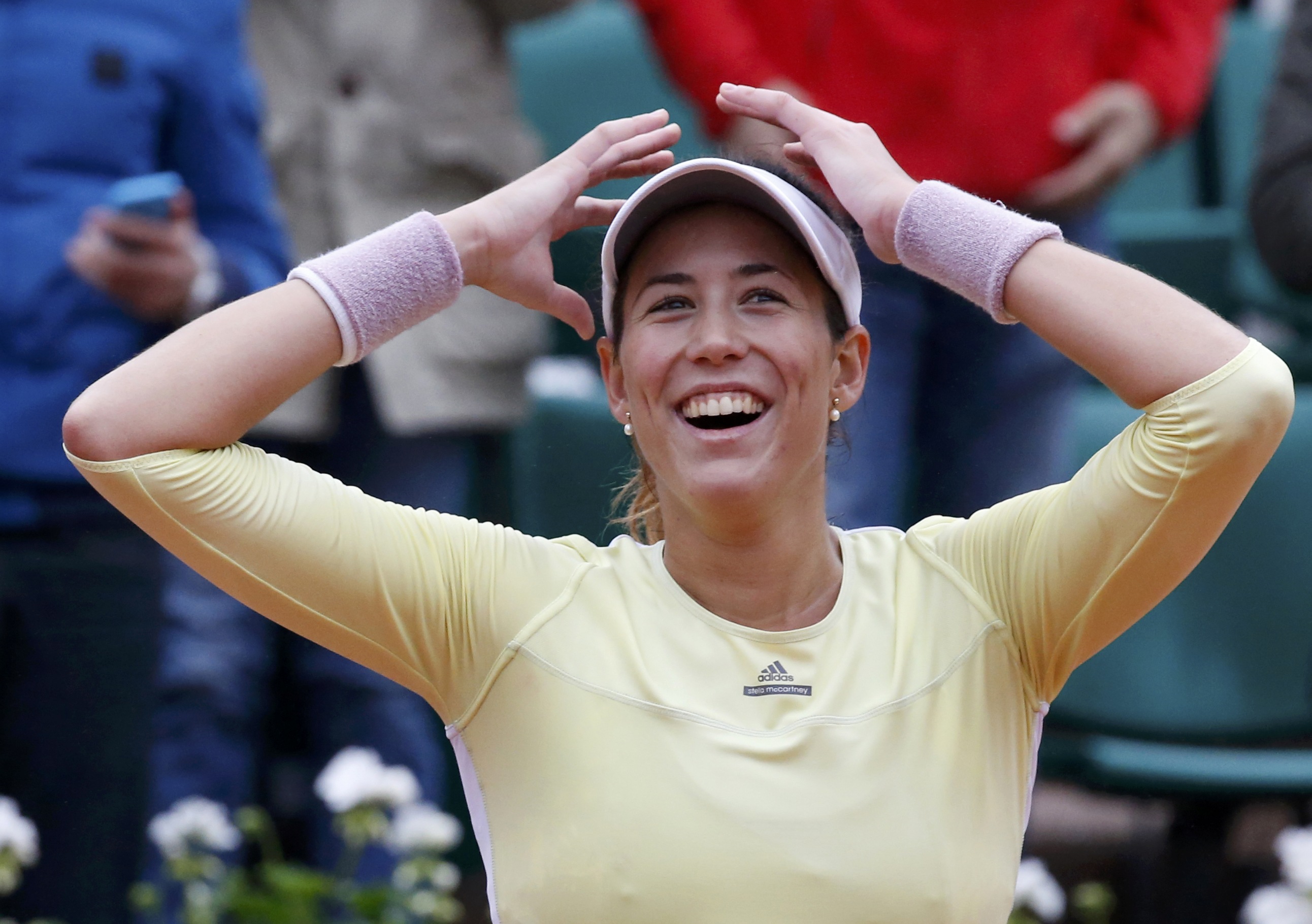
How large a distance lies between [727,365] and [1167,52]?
1.88m

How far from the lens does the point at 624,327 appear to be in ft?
6.72

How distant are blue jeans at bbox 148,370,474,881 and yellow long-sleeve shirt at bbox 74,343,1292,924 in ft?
4.93

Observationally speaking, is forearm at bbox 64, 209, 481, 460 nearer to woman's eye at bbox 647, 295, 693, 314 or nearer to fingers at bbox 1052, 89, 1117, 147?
woman's eye at bbox 647, 295, 693, 314

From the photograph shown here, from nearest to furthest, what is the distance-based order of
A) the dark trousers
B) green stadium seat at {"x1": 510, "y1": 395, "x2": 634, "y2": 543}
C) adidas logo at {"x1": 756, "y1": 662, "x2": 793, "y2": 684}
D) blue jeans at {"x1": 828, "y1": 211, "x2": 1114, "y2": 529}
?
adidas logo at {"x1": 756, "y1": 662, "x2": 793, "y2": 684}, the dark trousers, blue jeans at {"x1": 828, "y1": 211, "x2": 1114, "y2": 529}, green stadium seat at {"x1": 510, "y1": 395, "x2": 634, "y2": 543}

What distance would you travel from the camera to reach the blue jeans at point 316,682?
3.41m

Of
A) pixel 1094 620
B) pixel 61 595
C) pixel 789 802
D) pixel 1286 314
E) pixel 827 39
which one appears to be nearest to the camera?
pixel 789 802

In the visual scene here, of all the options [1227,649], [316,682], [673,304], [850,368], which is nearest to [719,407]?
[673,304]

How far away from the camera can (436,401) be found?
338 cm

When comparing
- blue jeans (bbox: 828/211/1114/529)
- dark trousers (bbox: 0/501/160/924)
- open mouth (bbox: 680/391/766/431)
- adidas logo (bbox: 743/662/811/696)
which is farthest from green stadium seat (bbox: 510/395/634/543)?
adidas logo (bbox: 743/662/811/696)

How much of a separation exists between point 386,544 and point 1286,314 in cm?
372

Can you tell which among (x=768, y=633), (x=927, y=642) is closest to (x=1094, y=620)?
(x=927, y=642)

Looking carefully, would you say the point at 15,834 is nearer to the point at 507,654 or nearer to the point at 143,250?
the point at 143,250

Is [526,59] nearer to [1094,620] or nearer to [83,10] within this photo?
[83,10]

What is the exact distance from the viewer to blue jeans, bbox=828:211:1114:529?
10.2 feet
